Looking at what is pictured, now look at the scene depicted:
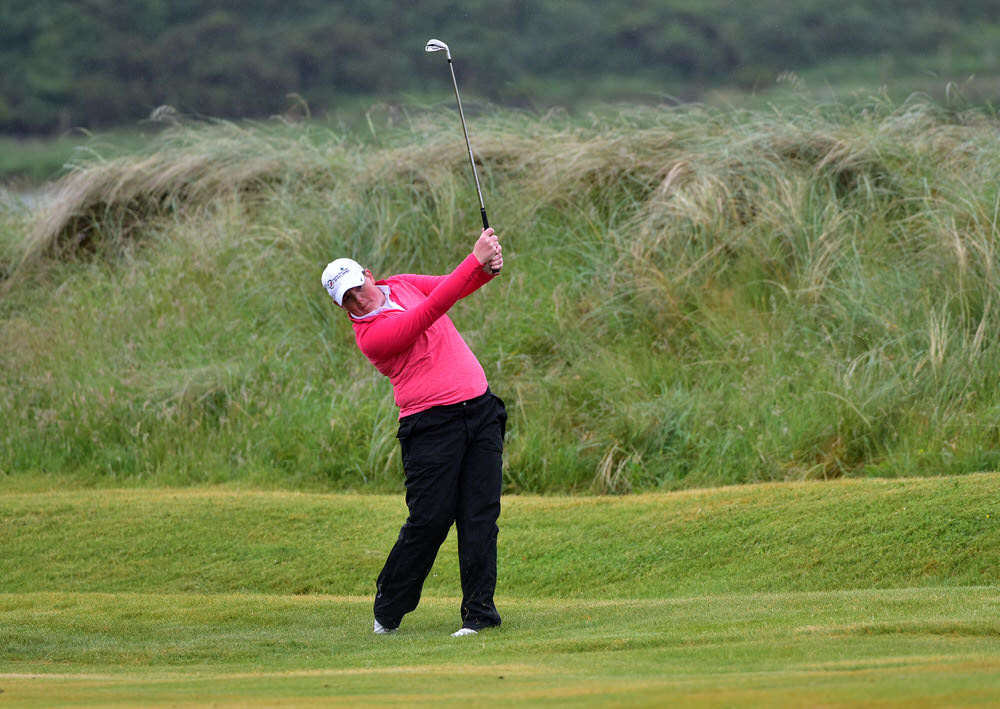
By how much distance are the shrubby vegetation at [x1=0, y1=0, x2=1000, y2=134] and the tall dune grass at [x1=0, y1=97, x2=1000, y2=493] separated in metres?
5.64

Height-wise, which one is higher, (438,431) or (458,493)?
(438,431)

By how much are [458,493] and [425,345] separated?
712mm

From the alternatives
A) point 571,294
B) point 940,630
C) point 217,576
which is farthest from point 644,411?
point 940,630

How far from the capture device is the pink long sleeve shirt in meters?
5.86

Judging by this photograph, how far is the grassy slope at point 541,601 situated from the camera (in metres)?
3.90

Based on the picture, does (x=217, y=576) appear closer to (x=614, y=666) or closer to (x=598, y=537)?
(x=598, y=537)

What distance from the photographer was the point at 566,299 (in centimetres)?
1416

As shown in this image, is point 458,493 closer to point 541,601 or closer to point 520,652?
point 520,652

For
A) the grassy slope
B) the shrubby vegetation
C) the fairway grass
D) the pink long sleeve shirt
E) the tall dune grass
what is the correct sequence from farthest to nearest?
the shrubby vegetation
the tall dune grass
the pink long sleeve shirt
the grassy slope
the fairway grass

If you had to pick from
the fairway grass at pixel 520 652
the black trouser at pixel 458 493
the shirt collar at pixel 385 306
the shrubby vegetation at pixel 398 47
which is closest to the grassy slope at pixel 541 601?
the fairway grass at pixel 520 652

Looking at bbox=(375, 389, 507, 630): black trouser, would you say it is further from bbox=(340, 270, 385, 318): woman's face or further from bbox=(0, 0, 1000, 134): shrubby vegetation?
bbox=(0, 0, 1000, 134): shrubby vegetation

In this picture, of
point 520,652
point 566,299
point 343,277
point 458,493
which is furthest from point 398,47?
point 520,652

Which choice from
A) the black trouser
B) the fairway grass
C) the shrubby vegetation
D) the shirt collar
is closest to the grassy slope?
the fairway grass

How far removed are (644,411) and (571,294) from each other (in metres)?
2.72
